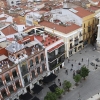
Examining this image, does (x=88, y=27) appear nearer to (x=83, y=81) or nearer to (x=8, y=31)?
(x=83, y=81)

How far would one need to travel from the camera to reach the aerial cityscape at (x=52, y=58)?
50469 mm

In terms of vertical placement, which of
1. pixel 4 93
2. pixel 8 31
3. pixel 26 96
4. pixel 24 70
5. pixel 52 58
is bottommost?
pixel 26 96

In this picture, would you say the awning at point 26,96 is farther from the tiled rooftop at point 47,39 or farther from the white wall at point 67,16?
the white wall at point 67,16

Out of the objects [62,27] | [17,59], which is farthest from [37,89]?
[62,27]

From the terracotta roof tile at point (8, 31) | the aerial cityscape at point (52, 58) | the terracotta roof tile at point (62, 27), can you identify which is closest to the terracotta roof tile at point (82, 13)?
the aerial cityscape at point (52, 58)

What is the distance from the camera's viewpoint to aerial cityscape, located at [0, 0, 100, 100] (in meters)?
50.5

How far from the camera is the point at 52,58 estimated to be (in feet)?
192

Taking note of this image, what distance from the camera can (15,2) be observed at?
479 ft

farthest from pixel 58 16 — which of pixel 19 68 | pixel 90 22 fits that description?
pixel 19 68

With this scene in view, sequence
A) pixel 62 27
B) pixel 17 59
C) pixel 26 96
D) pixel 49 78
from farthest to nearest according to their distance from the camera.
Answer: pixel 62 27 < pixel 49 78 < pixel 26 96 < pixel 17 59

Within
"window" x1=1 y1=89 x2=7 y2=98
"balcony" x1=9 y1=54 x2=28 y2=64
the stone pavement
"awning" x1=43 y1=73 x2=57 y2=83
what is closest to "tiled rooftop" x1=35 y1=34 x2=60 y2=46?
"balcony" x1=9 y1=54 x2=28 y2=64

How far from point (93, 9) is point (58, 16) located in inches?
641

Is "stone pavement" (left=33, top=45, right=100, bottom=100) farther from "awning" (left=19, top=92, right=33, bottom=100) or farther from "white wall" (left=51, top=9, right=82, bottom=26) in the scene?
"white wall" (left=51, top=9, right=82, bottom=26)

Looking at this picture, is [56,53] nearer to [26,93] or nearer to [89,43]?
[26,93]
